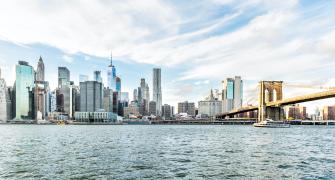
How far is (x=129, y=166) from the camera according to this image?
28.7 m

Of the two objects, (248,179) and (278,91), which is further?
(278,91)

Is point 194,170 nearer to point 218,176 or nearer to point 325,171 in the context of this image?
point 218,176

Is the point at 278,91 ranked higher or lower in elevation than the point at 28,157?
higher

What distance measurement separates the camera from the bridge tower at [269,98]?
161 m

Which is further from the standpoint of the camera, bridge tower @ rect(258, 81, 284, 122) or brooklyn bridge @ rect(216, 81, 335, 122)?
bridge tower @ rect(258, 81, 284, 122)

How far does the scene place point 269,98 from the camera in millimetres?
174125

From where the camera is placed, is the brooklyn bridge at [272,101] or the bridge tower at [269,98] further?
the bridge tower at [269,98]

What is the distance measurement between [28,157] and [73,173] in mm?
11739

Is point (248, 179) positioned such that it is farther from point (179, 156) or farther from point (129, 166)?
point (179, 156)

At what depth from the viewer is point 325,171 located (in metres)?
26.5

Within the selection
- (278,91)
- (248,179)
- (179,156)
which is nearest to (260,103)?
(278,91)

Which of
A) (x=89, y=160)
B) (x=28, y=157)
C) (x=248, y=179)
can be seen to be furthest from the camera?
(x=28, y=157)

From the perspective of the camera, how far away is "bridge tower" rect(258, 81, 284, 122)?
161125 mm

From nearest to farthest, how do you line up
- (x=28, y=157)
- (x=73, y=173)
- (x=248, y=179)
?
Answer: (x=248, y=179), (x=73, y=173), (x=28, y=157)
